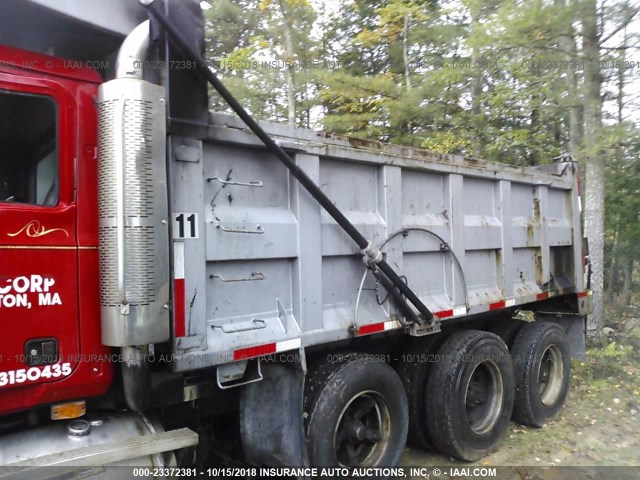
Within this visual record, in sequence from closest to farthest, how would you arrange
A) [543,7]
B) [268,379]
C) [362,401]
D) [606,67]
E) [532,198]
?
1. [268,379]
2. [362,401]
3. [532,198]
4. [543,7]
5. [606,67]

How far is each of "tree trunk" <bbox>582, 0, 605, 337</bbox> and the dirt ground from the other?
209 cm

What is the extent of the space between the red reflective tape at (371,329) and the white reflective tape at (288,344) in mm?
594

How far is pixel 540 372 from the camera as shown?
5.79 meters

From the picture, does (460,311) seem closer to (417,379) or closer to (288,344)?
(417,379)

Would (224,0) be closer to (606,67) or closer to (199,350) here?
(606,67)

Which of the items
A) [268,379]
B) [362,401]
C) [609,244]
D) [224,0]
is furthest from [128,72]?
[609,244]

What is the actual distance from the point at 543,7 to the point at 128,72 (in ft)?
23.7

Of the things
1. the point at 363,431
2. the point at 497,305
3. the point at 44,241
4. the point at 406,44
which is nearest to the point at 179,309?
the point at 44,241

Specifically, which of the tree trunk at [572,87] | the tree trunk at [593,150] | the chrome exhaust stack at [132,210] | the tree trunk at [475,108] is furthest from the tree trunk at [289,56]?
the chrome exhaust stack at [132,210]

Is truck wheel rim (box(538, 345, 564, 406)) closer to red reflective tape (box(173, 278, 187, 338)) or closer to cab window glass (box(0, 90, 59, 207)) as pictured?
red reflective tape (box(173, 278, 187, 338))

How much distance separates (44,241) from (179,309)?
2.37 ft

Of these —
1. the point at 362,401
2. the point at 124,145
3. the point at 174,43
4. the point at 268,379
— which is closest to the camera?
the point at 124,145

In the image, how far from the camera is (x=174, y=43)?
2.70 m

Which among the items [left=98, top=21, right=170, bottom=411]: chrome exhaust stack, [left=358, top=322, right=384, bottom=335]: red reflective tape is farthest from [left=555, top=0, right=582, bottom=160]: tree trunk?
[left=98, top=21, right=170, bottom=411]: chrome exhaust stack
